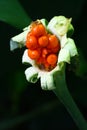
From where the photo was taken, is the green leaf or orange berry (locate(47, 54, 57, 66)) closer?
orange berry (locate(47, 54, 57, 66))

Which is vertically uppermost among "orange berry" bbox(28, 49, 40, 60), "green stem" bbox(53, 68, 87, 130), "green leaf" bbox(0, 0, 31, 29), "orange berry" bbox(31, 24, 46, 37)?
"green leaf" bbox(0, 0, 31, 29)

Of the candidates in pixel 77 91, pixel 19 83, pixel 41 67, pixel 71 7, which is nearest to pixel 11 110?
pixel 19 83

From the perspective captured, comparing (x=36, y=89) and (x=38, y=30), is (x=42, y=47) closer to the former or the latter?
(x=38, y=30)

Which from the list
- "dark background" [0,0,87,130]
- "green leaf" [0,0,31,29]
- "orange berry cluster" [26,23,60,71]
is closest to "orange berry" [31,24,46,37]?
"orange berry cluster" [26,23,60,71]

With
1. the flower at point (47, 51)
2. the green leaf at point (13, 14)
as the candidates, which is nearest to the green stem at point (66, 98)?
the flower at point (47, 51)

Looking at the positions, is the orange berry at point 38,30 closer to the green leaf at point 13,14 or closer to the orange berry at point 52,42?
the orange berry at point 52,42

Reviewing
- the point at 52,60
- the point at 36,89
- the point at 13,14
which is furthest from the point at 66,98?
the point at 36,89

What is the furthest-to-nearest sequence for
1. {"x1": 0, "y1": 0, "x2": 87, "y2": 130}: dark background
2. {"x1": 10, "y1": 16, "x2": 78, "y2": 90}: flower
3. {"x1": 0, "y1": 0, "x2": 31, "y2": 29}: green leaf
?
1. {"x1": 0, "y1": 0, "x2": 87, "y2": 130}: dark background
2. {"x1": 0, "y1": 0, "x2": 31, "y2": 29}: green leaf
3. {"x1": 10, "y1": 16, "x2": 78, "y2": 90}: flower

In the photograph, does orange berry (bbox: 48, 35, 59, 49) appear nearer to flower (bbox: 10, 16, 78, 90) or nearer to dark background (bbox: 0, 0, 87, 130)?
flower (bbox: 10, 16, 78, 90)
